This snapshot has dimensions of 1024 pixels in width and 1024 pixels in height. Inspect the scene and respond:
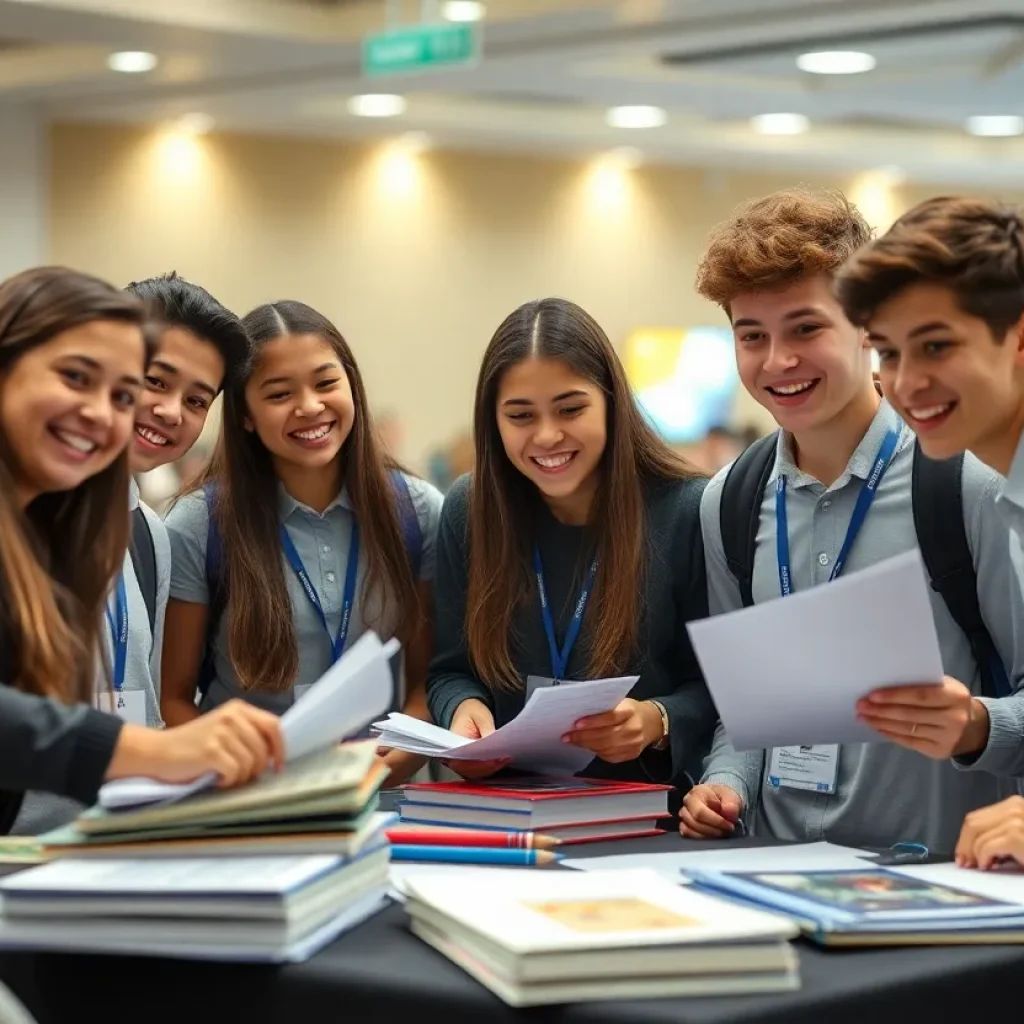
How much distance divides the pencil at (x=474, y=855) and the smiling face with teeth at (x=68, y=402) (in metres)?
0.71

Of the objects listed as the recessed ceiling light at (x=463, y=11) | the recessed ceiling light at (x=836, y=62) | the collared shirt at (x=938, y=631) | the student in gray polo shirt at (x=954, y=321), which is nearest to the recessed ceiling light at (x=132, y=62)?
the recessed ceiling light at (x=463, y=11)

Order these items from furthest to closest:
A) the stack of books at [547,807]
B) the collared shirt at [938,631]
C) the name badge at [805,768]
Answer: the name badge at [805,768] < the collared shirt at [938,631] < the stack of books at [547,807]

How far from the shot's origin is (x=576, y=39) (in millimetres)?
8430

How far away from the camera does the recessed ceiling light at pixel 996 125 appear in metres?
11.8

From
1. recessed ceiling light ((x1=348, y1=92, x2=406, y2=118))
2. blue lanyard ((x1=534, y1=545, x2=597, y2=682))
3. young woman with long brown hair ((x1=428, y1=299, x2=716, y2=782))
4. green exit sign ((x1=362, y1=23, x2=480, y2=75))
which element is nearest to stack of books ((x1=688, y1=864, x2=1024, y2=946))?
young woman with long brown hair ((x1=428, y1=299, x2=716, y2=782))

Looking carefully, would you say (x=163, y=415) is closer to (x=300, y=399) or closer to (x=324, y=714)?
(x=300, y=399)

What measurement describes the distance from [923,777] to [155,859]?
133cm

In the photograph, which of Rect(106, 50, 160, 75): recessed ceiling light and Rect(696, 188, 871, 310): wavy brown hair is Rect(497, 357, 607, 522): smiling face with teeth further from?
Rect(106, 50, 160, 75): recessed ceiling light

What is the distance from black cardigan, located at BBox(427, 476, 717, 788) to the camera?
9.37ft

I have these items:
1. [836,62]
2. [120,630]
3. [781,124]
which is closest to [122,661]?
[120,630]

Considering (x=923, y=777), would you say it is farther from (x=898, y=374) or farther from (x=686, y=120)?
(x=686, y=120)

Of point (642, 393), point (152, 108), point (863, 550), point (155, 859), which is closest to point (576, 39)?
point (152, 108)

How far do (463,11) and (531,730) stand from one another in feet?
21.4

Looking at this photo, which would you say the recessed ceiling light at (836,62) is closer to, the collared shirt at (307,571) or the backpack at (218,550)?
the backpack at (218,550)
